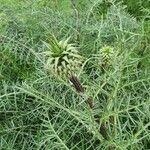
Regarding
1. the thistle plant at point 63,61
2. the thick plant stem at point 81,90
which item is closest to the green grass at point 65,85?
the thick plant stem at point 81,90

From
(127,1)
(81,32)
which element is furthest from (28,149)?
(127,1)

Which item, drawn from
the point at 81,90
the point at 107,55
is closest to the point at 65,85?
the point at 107,55

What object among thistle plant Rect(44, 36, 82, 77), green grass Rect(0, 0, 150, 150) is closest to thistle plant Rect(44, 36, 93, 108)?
thistle plant Rect(44, 36, 82, 77)

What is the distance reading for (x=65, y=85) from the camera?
1287mm

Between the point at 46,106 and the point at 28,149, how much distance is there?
12 cm

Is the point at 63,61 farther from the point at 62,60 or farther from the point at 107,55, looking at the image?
the point at 107,55

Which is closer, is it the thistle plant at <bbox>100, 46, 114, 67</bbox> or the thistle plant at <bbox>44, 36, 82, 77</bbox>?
the thistle plant at <bbox>44, 36, 82, 77</bbox>

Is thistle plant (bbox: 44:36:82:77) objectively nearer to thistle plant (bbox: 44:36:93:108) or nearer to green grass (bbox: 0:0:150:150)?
thistle plant (bbox: 44:36:93:108)

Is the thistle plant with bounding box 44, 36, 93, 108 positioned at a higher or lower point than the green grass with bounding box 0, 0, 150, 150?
higher

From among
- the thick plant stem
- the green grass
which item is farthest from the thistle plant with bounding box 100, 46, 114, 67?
the thick plant stem

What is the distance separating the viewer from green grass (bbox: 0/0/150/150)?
1.10m

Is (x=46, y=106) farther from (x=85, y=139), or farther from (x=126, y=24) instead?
(x=126, y=24)

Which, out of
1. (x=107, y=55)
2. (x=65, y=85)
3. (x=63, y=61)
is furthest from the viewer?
(x=65, y=85)

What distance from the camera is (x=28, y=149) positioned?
48.8 inches
